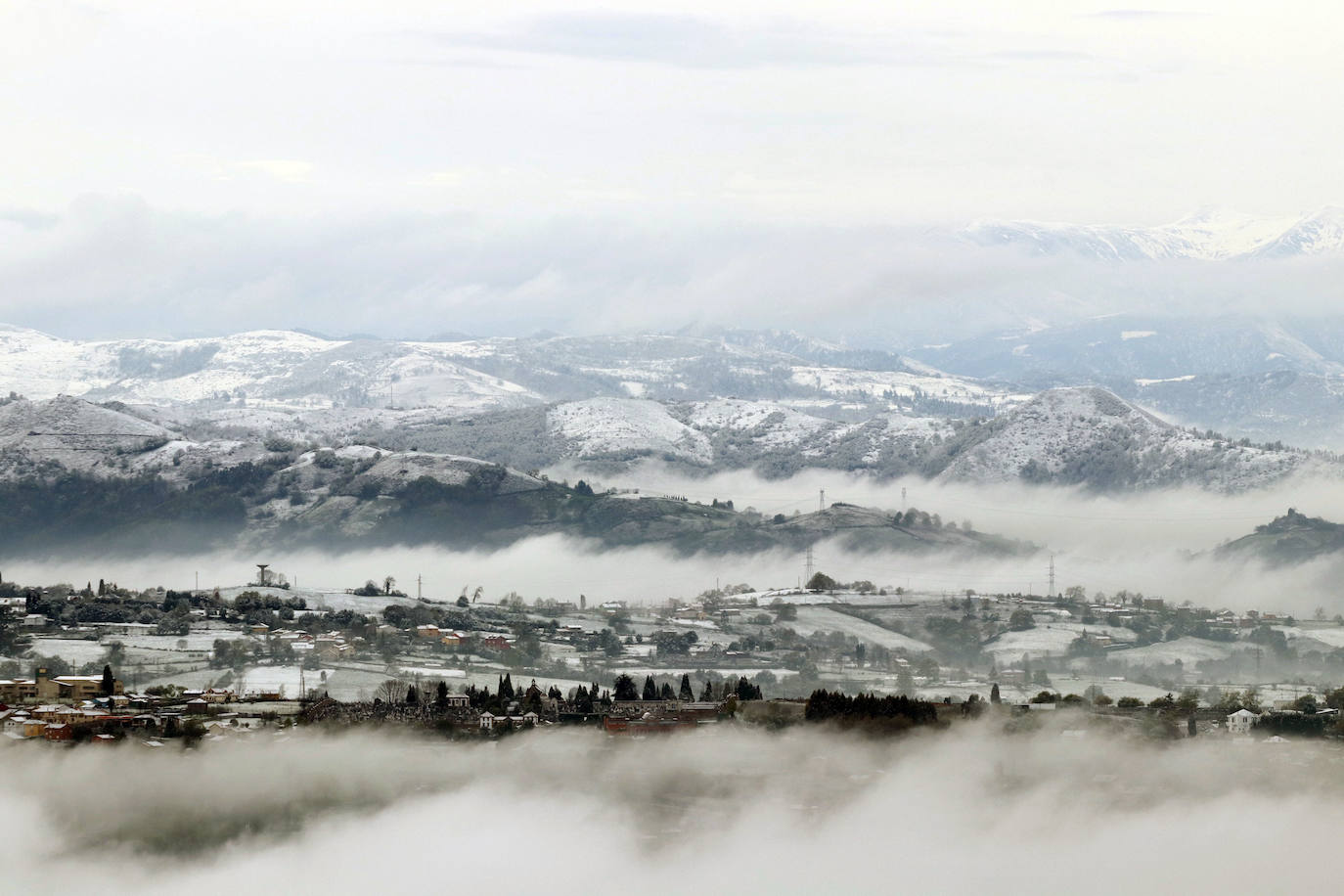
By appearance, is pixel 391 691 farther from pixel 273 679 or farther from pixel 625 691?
pixel 273 679

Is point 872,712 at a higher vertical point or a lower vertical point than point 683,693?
lower

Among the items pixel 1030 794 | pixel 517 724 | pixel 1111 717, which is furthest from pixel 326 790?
pixel 1111 717

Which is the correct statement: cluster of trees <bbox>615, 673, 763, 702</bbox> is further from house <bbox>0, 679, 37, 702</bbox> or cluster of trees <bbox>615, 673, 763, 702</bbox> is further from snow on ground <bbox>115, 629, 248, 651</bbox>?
snow on ground <bbox>115, 629, 248, 651</bbox>

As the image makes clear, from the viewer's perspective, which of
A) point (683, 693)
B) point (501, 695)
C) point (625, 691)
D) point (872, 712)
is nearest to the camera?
point (872, 712)

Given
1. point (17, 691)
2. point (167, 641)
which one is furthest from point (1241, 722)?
point (167, 641)

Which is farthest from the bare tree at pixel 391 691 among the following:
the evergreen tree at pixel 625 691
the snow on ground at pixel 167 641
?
the snow on ground at pixel 167 641

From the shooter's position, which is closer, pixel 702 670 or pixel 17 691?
pixel 17 691

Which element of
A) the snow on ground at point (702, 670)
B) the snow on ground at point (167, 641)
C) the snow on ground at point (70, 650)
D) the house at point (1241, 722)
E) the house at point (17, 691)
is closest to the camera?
the house at point (1241, 722)

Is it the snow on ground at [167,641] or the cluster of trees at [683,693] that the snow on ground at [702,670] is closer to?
→ the cluster of trees at [683,693]

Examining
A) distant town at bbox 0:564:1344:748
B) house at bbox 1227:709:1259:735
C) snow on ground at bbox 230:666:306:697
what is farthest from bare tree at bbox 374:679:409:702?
house at bbox 1227:709:1259:735
